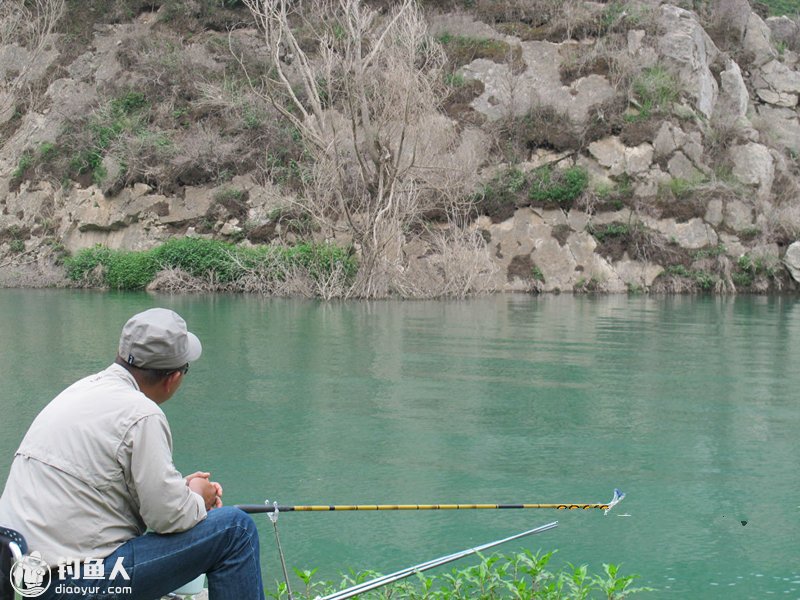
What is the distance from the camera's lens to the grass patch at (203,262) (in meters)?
28.1

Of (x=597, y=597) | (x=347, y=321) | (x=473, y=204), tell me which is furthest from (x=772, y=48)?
(x=597, y=597)

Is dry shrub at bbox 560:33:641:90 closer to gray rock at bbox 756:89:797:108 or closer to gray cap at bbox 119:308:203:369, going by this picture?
gray rock at bbox 756:89:797:108

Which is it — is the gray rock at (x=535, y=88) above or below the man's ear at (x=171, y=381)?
above

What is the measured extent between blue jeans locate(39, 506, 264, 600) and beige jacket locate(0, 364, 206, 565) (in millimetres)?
91

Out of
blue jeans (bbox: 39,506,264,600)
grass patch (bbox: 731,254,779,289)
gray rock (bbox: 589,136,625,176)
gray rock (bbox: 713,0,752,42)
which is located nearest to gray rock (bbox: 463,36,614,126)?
gray rock (bbox: 589,136,625,176)

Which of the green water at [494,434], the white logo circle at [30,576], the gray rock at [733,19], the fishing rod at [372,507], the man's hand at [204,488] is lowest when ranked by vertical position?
the green water at [494,434]

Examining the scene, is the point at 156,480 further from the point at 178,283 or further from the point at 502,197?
the point at 502,197

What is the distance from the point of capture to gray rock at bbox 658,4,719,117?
37.9 m

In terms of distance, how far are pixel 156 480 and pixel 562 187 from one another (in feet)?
107

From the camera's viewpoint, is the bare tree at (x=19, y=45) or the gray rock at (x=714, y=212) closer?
the gray rock at (x=714, y=212)

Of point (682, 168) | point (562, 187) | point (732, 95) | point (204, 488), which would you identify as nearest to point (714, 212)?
point (682, 168)

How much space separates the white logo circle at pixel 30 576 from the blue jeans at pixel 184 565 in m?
0.04

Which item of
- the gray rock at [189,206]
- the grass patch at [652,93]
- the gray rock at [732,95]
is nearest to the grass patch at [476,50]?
the grass patch at [652,93]

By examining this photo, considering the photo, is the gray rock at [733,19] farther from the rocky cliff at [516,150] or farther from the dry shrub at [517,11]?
the dry shrub at [517,11]
